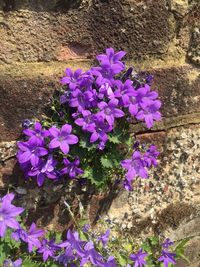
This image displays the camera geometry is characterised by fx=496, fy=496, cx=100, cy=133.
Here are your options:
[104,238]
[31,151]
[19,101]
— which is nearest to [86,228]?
[104,238]

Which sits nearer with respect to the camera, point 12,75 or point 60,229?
point 12,75

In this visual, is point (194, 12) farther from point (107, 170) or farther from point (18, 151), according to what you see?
point (18, 151)

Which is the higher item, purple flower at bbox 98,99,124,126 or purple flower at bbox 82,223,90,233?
purple flower at bbox 98,99,124,126

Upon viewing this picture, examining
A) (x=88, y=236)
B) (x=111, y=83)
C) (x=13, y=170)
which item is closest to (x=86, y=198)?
(x=88, y=236)

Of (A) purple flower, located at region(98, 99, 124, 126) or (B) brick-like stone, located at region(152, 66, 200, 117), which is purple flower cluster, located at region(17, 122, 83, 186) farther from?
(B) brick-like stone, located at region(152, 66, 200, 117)

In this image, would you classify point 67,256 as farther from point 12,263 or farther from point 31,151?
point 31,151

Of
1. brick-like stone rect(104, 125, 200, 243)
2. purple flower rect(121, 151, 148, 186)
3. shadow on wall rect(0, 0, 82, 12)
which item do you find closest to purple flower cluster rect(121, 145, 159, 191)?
purple flower rect(121, 151, 148, 186)

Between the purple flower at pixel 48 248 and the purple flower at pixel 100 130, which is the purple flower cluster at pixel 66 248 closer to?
the purple flower at pixel 48 248
